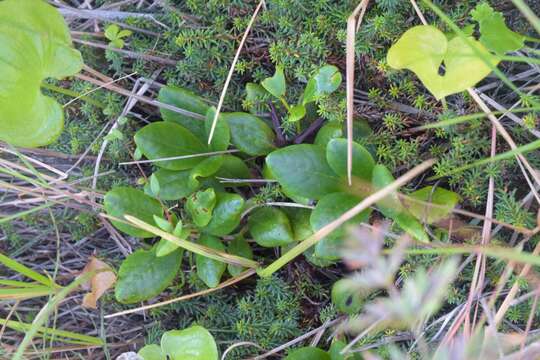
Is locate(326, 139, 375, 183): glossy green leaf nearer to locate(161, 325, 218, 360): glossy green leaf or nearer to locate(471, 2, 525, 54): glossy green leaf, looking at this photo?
locate(471, 2, 525, 54): glossy green leaf

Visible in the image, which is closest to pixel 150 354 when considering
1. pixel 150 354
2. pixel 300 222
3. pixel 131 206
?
pixel 150 354

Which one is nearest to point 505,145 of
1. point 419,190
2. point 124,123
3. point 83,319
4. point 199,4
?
point 419,190

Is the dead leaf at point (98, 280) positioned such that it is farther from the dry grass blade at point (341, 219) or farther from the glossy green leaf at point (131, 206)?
the dry grass blade at point (341, 219)

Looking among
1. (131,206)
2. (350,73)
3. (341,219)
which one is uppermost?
(350,73)

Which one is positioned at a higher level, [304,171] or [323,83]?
[323,83]

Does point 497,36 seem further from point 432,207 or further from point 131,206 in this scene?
point 131,206

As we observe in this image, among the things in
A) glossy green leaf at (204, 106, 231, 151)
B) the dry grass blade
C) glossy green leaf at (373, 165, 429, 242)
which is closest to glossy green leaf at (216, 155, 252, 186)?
glossy green leaf at (204, 106, 231, 151)

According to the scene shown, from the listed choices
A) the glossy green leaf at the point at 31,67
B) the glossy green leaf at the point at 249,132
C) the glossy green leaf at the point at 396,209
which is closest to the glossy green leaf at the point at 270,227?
the glossy green leaf at the point at 249,132
